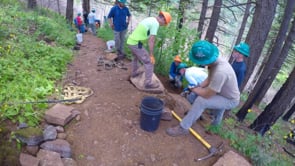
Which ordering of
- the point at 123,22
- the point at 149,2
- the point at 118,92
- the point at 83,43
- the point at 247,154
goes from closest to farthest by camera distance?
the point at 247,154 → the point at 118,92 → the point at 123,22 → the point at 83,43 → the point at 149,2

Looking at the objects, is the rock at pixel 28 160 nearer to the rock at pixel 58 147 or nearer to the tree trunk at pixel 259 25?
the rock at pixel 58 147

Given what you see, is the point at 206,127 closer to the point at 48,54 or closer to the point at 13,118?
the point at 13,118

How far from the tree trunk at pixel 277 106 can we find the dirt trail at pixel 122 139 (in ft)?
9.84

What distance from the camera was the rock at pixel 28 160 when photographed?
331 cm

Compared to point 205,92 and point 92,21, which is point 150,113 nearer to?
point 205,92

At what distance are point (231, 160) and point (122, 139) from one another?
183cm

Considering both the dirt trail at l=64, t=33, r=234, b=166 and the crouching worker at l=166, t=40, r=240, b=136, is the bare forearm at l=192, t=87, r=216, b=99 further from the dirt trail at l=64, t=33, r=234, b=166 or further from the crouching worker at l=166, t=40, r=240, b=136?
the dirt trail at l=64, t=33, r=234, b=166

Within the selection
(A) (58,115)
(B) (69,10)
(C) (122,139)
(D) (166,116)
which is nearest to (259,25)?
(D) (166,116)

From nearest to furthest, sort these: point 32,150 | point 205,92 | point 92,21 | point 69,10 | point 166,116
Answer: point 32,150, point 205,92, point 166,116, point 92,21, point 69,10

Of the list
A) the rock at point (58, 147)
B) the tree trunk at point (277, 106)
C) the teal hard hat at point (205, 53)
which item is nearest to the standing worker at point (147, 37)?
the teal hard hat at point (205, 53)

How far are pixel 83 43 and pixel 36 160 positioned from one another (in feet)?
19.9

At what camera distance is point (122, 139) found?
13.7 feet

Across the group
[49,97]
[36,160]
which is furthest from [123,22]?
[36,160]

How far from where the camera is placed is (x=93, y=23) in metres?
12.1
